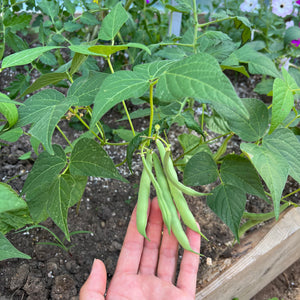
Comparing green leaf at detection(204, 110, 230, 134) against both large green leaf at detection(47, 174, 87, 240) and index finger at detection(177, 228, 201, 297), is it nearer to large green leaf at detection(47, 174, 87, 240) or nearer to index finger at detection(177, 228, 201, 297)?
index finger at detection(177, 228, 201, 297)

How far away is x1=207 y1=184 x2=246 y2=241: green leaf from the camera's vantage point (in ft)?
3.19

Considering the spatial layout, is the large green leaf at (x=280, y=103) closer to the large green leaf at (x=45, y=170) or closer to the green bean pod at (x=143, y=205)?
the green bean pod at (x=143, y=205)

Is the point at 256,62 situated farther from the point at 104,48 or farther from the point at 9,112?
the point at 9,112

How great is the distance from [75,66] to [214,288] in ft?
2.71

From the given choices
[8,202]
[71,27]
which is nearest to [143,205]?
[8,202]

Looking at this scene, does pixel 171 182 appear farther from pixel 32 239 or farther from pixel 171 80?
pixel 32 239

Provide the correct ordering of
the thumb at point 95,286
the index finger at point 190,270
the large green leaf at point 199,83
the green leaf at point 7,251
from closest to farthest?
the large green leaf at point 199,83, the green leaf at point 7,251, the thumb at point 95,286, the index finger at point 190,270

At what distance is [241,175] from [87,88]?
1.63 ft

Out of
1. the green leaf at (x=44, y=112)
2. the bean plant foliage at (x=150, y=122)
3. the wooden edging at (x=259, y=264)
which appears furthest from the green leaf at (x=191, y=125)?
the wooden edging at (x=259, y=264)

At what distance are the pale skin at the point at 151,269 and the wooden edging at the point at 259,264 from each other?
212 mm

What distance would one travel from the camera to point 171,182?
0.93 meters

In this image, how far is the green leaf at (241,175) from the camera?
996 mm

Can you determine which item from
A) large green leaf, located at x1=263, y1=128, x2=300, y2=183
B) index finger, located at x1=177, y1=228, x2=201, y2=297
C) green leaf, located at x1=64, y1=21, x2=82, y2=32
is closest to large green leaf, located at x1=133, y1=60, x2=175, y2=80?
large green leaf, located at x1=263, y1=128, x2=300, y2=183

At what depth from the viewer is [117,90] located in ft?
2.34
